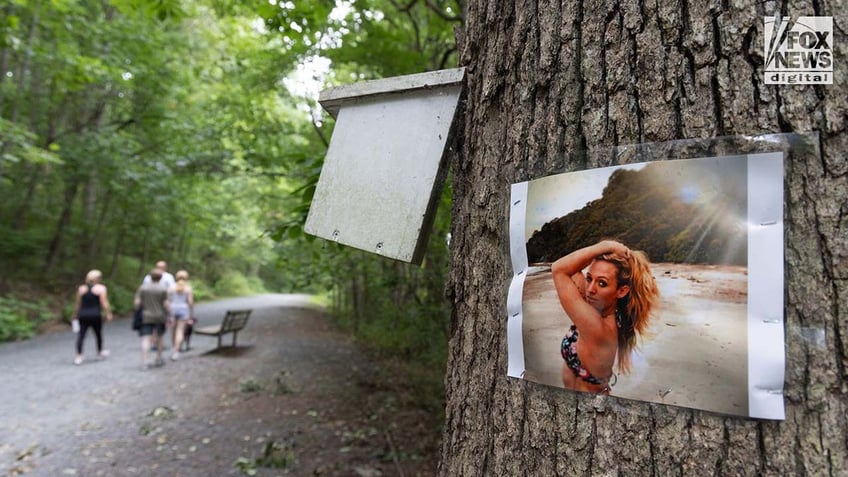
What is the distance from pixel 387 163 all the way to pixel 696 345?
3.08 feet

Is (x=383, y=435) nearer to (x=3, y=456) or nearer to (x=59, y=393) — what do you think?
(x=3, y=456)

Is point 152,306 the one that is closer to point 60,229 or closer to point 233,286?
point 60,229

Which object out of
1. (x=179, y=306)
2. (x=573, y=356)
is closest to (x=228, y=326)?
(x=179, y=306)

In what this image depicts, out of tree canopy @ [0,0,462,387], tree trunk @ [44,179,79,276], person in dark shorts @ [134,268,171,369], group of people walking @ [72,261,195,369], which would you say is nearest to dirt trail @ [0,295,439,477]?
group of people walking @ [72,261,195,369]

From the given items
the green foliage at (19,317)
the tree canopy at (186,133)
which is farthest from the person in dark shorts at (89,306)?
the green foliage at (19,317)

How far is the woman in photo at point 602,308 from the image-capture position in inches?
34.9

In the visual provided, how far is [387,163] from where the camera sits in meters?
1.39

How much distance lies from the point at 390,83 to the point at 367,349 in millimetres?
10111

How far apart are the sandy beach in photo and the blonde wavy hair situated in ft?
0.05

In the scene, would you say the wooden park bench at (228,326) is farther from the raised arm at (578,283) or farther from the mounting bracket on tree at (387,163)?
the raised arm at (578,283)

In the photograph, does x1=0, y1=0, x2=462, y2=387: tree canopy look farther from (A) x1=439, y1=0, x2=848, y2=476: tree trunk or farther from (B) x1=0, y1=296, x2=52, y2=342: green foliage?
(A) x1=439, y1=0, x2=848, y2=476: tree trunk

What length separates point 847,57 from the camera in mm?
789

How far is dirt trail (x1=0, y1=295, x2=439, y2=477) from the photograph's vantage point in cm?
441

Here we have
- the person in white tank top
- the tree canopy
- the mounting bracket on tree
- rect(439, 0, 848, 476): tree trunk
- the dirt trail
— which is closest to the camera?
rect(439, 0, 848, 476): tree trunk
